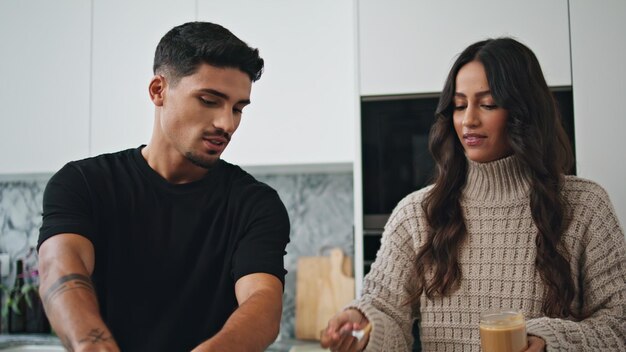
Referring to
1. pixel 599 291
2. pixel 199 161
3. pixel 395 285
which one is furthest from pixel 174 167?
pixel 599 291

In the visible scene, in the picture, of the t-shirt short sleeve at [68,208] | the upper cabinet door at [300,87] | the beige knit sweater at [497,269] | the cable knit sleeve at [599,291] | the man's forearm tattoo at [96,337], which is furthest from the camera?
the upper cabinet door at [300,87]

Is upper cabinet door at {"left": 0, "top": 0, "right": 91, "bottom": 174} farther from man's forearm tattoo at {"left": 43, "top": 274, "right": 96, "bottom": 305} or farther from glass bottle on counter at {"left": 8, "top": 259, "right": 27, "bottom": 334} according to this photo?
man's forearm tattoo at {"left": 43, "top": 274, "right": 96, "bottom": 305}

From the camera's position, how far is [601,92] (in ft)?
7.73

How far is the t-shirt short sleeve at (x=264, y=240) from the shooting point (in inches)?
52.6

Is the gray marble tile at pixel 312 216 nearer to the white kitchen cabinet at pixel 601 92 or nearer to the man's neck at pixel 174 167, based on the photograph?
the white kitchen cabinet at pixel 601 92

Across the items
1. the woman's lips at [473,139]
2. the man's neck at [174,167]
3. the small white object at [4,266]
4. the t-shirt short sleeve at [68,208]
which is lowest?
the small white object at [4,266]

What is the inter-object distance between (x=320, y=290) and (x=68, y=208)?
176 cm

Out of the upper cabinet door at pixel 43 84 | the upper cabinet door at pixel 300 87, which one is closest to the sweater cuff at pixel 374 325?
the upper cabinet door at pixel 300 87

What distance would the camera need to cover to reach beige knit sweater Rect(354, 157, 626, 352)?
1517 mm

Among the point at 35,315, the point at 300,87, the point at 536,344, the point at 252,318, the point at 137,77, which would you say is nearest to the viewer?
the point at 252,318

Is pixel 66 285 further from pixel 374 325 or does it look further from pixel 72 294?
pixel 374 325

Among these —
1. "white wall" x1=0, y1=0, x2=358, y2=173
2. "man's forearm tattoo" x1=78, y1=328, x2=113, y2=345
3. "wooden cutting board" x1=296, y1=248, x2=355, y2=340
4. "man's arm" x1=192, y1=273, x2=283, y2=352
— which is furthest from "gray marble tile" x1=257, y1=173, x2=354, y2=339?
"man's forearm tattoo" x1=78, y1=328, x2=113, y2=345

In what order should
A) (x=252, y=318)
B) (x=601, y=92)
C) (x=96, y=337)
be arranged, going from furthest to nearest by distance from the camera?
(x=601, y=92) → (x=252, y=318) → (x=96, y=337)

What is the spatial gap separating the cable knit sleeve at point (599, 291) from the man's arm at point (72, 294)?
0.88 m
